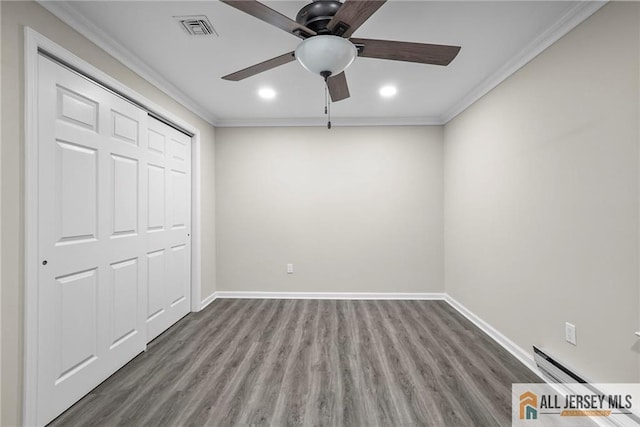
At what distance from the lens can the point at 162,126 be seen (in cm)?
285

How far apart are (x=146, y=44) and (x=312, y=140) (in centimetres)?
220

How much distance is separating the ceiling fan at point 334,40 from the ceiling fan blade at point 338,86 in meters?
0.31

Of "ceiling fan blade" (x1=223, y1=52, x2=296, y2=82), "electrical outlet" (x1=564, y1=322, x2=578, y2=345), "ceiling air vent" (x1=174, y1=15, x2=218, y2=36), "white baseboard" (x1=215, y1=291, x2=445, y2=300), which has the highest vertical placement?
"ceiling air vent" (x1=174, y1=15, x2=218, y2=36)

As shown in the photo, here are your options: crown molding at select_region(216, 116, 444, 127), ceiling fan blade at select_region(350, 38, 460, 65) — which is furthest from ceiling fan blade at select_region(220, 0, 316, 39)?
crown molding at select_region(216, 116, 444, 127)

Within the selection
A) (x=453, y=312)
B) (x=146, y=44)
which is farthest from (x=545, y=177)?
(x=146, y=44)

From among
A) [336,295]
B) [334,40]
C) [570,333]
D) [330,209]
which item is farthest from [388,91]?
[336,295]

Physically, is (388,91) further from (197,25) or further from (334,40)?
(197,25)

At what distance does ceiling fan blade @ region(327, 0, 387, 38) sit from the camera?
126 centimetres

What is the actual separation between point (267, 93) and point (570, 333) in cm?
324

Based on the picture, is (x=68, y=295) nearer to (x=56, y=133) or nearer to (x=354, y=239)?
(x=56, y=133)

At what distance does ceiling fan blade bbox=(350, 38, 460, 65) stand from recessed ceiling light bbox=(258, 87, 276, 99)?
4.98 feet

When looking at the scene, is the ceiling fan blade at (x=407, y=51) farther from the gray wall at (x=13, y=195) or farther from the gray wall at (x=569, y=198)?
the gray wall at (x=13, y=195)

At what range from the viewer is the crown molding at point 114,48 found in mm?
1709
